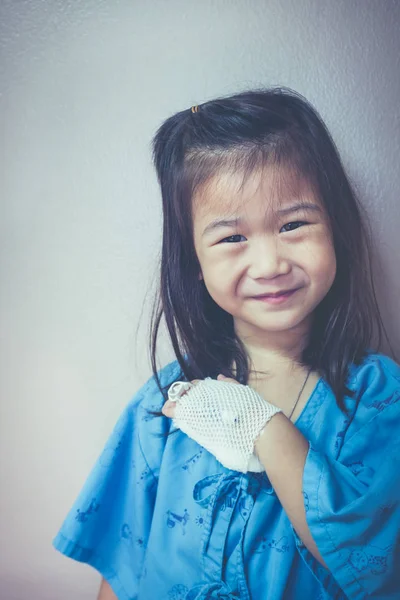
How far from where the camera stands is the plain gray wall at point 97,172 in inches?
29.7

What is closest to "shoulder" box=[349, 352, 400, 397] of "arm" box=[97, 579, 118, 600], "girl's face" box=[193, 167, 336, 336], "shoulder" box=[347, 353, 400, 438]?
"shoulder" box=[347, 353, 400, 438]

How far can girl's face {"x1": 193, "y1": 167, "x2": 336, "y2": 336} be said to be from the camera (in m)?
0.61

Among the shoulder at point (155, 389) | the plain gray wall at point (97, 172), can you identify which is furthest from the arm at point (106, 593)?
the shoulder at point (155, 389)

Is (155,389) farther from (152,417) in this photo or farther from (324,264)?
(324,264)

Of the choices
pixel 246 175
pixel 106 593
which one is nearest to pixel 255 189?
pixel 246 175

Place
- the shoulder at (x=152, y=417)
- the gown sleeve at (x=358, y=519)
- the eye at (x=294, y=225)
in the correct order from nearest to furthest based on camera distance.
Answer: the gown sleeve at (x=358, y=519)
the eye at (x=294, y=225)
the shoulder at (x=152, y=417)

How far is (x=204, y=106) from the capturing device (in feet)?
2.23

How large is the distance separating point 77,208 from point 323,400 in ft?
1.63

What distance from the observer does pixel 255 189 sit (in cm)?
61

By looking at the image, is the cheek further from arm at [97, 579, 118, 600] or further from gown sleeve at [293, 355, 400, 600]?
arm at [97, 579, 118, 600]

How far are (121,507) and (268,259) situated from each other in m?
0.45

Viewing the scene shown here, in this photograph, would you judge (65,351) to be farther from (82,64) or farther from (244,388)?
(82,64)

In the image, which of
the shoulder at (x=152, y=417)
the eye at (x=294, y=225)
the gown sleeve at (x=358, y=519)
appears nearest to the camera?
the gown sleeve at (x=358, y=519)

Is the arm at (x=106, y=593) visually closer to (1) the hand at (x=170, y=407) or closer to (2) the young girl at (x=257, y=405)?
(2) the young girl at (x=257, y=405)
